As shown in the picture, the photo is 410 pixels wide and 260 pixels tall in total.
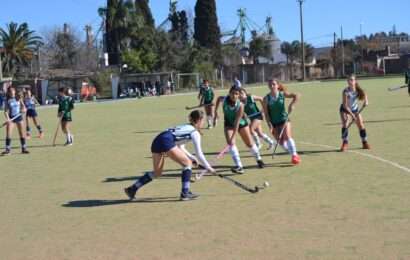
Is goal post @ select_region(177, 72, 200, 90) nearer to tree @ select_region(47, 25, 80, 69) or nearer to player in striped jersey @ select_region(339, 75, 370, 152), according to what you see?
tree @ select_region(47, 25, 80, 69)

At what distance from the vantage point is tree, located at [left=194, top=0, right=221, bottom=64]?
92.7 m

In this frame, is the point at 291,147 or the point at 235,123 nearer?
the point at 235,123

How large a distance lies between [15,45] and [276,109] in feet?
253

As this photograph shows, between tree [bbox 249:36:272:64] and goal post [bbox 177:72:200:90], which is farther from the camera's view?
tree [bbox 249:36:272:64]

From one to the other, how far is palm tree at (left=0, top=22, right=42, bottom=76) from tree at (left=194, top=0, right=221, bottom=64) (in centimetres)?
2305

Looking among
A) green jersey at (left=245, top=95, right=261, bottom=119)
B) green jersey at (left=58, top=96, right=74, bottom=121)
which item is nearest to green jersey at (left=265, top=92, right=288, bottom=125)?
green jersey at (left=245, top=95, right=261, bottom=119)

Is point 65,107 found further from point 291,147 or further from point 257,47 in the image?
point 257,47

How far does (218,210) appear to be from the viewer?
905cm

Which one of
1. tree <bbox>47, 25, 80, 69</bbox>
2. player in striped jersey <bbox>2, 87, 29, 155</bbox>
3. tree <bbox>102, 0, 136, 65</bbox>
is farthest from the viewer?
tree <bbox>47, 25, 80, 69</bbox>

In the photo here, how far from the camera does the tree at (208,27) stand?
92688mm

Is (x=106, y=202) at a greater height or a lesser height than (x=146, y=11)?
lesser

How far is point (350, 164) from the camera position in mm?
12625

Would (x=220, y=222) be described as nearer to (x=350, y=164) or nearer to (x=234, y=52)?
(x=350, y=164)

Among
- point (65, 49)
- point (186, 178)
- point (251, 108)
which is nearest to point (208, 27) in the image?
point (65, 49)
